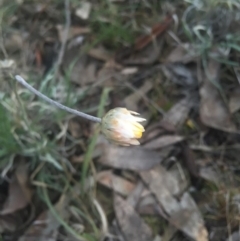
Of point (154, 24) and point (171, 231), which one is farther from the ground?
point (154, 24)

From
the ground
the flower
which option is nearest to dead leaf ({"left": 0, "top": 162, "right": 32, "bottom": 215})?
the ground

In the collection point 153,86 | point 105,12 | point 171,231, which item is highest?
point 105,12

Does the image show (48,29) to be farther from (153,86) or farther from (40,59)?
(153,86)

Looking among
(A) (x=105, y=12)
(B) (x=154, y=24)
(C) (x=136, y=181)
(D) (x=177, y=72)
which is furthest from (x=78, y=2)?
(C) (x=136, y=181)

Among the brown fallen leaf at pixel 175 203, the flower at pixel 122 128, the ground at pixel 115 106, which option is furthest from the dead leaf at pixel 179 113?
the flower at pixel 122 128

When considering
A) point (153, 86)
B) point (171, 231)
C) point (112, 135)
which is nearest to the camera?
point (112, 135)

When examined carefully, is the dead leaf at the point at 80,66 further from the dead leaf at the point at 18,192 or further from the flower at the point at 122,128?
the flower at the point at 122,128

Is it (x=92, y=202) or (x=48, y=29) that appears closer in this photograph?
(x=92, y=202)
